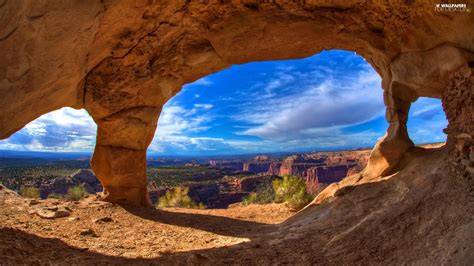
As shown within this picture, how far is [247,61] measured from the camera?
36.7ft

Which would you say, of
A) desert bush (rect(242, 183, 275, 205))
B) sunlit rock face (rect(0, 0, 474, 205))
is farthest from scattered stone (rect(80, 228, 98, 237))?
desert bush (rect(242, 183, 275, 205))

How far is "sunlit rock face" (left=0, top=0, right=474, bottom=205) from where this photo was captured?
630 cm

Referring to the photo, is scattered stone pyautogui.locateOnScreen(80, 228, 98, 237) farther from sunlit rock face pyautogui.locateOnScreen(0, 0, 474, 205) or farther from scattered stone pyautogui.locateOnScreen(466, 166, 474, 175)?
scattered stone pyautogui.locateOnScreen(466, 166, 474, 175)

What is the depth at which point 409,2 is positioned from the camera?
23.8 ft

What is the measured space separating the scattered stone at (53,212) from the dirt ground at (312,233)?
8.6 inches

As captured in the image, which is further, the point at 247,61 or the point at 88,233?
the point at 247,61

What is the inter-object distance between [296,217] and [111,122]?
734 centimetres

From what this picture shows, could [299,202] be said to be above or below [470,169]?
below

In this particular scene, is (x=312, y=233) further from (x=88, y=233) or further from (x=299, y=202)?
(x=299, y=202)

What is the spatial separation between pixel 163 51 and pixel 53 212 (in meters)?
6.03

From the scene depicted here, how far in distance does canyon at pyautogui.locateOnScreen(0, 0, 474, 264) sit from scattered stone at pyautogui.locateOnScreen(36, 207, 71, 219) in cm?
50

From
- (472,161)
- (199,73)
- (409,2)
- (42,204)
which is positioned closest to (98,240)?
(42,204)

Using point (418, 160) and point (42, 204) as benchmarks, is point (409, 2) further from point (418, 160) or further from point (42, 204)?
point (42, 204)

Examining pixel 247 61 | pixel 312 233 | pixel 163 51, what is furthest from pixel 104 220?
pixel 247 61
